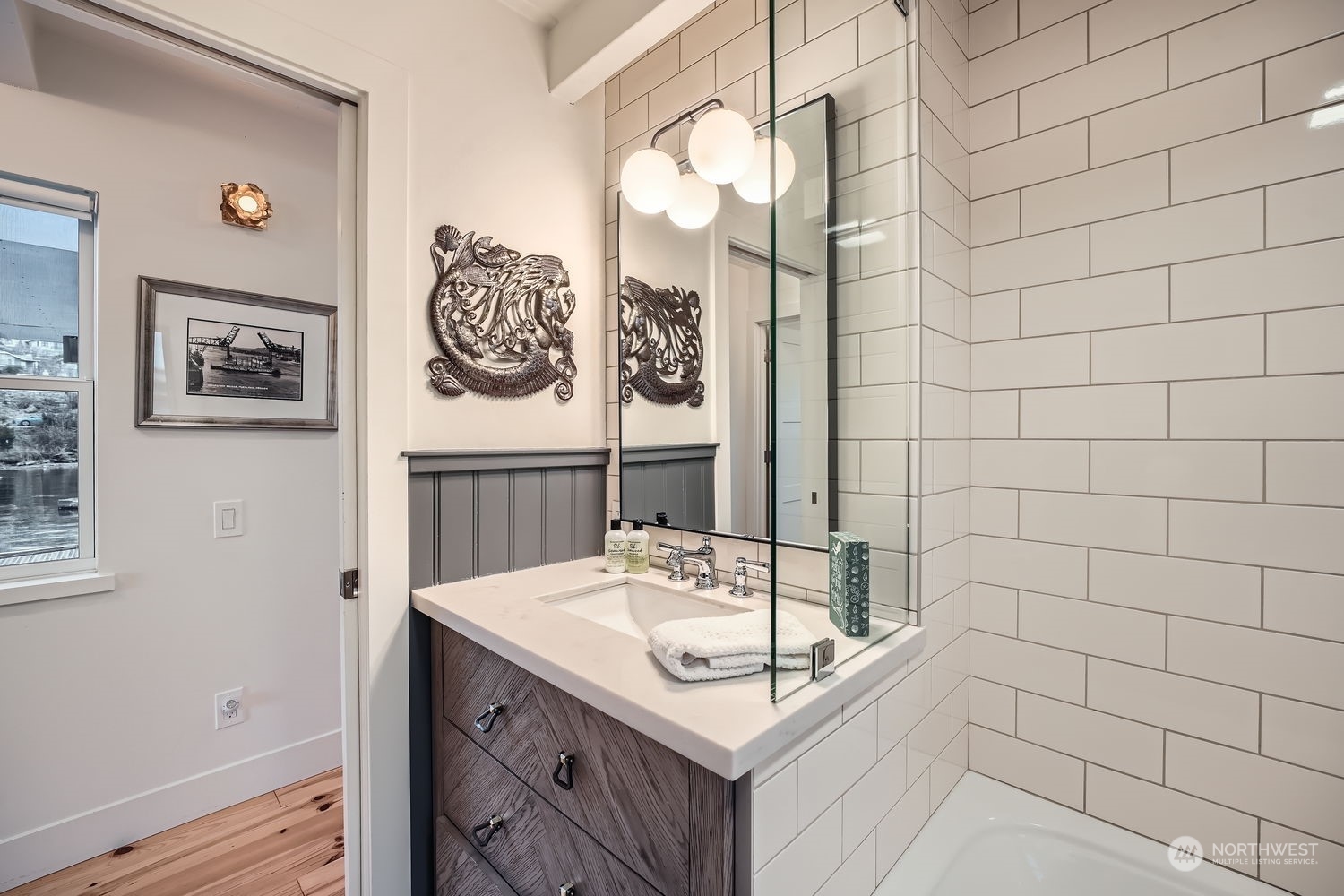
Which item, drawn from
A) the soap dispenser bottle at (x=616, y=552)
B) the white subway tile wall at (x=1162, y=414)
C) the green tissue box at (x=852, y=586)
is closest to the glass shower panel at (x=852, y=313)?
the green tissue box at (x=852, y=586)

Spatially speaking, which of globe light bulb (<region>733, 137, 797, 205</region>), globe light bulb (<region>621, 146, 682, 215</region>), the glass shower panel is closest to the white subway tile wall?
the glass shower panel

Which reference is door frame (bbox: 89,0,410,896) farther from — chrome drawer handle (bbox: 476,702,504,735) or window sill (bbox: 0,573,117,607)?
window sill (bbox: 0,573,117,607)

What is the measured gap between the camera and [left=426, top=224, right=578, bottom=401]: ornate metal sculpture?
4.34 ft

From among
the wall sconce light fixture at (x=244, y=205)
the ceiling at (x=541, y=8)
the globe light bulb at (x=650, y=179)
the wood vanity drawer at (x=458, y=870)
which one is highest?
the ceiling at (x=541, y=8)

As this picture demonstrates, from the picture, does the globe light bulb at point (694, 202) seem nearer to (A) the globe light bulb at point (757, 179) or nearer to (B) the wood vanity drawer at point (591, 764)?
(A) the globe light bulb at point (757, 179)

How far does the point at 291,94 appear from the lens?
1.18 meters

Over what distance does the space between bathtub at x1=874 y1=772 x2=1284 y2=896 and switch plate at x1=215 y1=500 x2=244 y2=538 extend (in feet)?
6.87

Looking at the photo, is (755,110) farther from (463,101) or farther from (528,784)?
(528,784)

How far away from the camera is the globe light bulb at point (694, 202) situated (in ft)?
4.48

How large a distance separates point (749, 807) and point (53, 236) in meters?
2.39

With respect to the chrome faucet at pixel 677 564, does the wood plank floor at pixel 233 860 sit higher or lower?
lower

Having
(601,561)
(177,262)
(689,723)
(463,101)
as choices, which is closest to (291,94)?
(463,101)

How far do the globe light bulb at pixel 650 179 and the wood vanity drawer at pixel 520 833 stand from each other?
135 cm

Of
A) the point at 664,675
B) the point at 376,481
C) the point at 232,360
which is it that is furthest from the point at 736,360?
the point at 232,360
